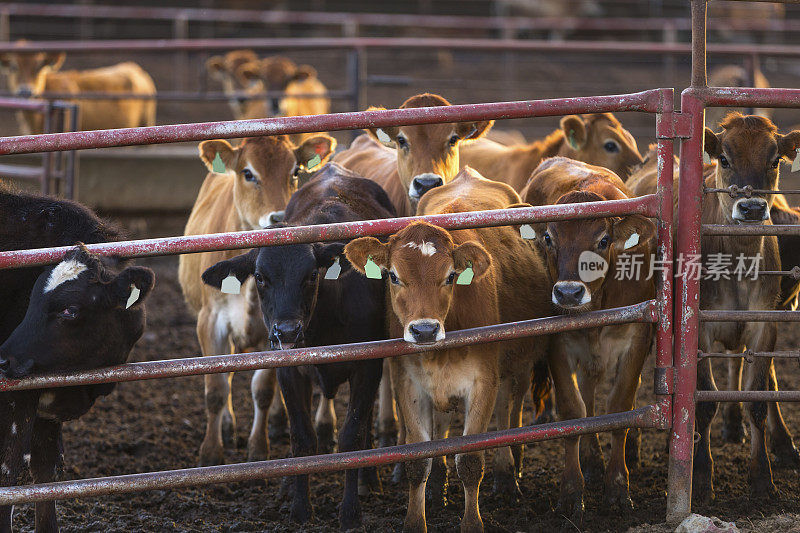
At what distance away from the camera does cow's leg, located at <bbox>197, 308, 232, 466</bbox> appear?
5.52 meters

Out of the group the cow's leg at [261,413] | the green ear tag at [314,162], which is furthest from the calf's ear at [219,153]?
the cow's leg at [261,413]

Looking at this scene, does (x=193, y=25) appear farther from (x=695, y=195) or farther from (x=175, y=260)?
(x=695, y=195)

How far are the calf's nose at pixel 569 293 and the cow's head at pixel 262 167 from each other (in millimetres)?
2146

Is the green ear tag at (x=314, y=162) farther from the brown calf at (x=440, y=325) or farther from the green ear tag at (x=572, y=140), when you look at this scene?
the green ear tag at (x=572, y=140)

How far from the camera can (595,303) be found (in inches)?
185

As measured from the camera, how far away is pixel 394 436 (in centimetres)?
577

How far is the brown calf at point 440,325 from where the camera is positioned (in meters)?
4.05

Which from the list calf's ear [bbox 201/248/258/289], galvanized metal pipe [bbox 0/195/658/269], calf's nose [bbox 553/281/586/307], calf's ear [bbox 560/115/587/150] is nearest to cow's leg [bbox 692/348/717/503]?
calf's nose [bbox 553/281/586/307]

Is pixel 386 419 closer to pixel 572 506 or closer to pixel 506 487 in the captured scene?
pixel 506 487

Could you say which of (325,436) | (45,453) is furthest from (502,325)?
(45,453)

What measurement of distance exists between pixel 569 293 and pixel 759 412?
1321mm

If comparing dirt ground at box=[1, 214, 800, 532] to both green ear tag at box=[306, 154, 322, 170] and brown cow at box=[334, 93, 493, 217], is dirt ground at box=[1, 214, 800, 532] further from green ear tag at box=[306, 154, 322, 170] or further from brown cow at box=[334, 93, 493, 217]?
green ear tag at box=[306, 154, 322, 170]

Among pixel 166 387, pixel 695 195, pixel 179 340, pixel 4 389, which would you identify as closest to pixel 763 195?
pixel 695 195

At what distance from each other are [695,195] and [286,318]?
1.81 m
